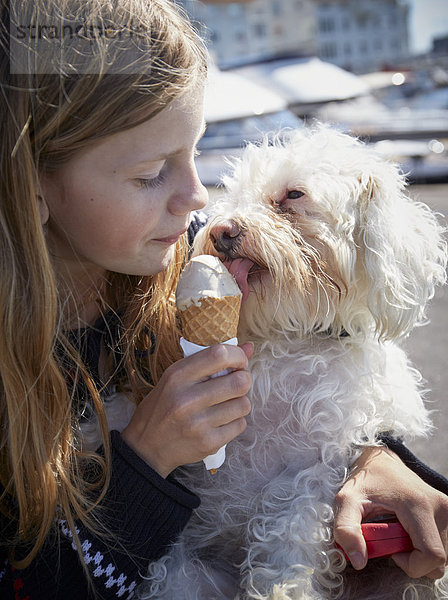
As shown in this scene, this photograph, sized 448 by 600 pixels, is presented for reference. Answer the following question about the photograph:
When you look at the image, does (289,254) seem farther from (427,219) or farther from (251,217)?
(427,219)

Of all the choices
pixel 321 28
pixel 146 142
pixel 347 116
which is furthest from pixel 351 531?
pixel 321 28

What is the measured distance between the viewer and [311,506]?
1596mm

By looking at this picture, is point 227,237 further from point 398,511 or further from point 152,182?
point 398,511

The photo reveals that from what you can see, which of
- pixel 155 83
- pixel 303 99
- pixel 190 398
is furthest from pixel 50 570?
pixel 303 99

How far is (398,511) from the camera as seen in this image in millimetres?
1526

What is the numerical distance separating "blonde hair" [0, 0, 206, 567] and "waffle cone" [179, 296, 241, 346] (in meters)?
0.30

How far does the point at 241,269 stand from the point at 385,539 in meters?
0.76

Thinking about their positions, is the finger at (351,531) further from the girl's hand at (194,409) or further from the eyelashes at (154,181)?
the eyelashes at (154,181)

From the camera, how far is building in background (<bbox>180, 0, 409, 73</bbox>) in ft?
215

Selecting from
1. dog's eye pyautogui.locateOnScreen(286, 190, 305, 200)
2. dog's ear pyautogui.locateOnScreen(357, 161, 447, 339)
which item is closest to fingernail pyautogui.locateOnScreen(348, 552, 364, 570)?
dog's ear pyautogui.locateOnScreen(357, 161, 447, 339)

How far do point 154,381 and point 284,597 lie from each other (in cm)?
64

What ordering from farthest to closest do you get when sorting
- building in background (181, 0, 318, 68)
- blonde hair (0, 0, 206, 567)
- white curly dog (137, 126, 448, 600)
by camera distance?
building in background (181, 0, 318, 68) < white curly dog (137, 126, 448, 600) < blonde hair (0, 0, 206, 567)

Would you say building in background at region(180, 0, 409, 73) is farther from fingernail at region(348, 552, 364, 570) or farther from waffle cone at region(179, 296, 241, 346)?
fingernail at region(348, 552, 364, 570)

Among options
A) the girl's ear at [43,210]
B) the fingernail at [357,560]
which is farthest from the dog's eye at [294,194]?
the fingernail at [357,560]
